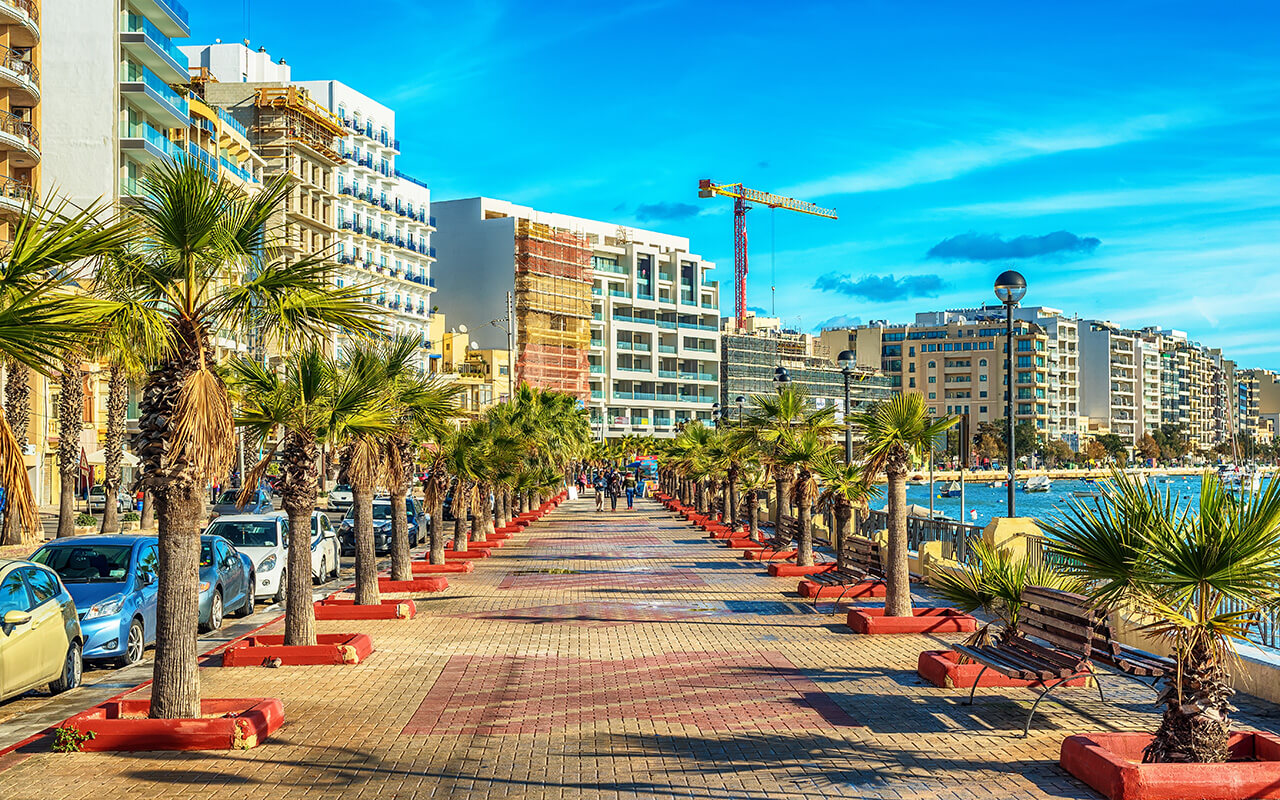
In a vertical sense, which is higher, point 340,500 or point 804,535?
point 804,535

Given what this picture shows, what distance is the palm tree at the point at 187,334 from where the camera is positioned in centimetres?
1018

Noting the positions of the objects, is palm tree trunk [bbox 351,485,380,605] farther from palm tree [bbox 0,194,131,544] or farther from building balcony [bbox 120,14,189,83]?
building balcony [bbox 120,14,189,83]

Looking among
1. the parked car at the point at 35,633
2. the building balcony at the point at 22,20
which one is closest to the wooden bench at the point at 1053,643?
the parked car at the point at 35,633

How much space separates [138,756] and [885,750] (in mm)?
5701

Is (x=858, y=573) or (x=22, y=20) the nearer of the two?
(x=858, y=573)

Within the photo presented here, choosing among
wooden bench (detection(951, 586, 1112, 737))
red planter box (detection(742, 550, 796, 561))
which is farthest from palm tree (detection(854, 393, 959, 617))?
red planter box (detection(742, 550, 796, 561))

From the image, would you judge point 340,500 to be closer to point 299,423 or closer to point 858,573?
point 858,573

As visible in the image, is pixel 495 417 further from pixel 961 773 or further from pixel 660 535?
pixel 961 773

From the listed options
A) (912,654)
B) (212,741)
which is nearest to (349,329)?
(212,741)

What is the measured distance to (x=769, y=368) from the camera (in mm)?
168000

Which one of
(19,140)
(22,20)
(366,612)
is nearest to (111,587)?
(366,612)

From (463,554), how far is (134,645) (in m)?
14.8

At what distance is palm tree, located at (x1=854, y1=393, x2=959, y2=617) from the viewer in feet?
52.8

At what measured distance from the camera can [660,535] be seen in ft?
140
